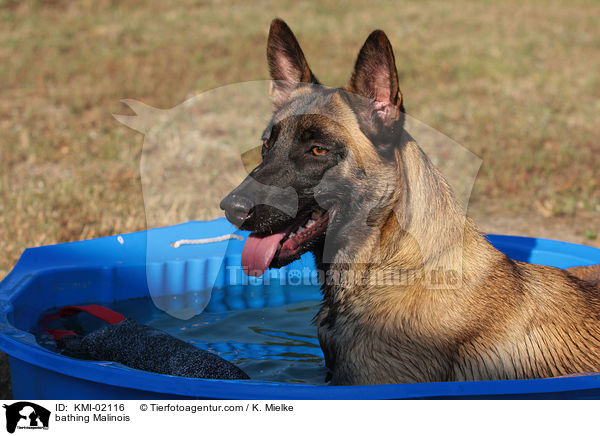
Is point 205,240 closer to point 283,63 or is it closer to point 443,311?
point 283,63

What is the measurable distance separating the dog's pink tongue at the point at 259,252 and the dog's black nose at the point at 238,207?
8.7 inches

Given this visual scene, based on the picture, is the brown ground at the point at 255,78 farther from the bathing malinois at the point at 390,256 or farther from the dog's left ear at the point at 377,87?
the dog's left ear at the point at 377,87

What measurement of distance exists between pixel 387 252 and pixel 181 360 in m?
1.19

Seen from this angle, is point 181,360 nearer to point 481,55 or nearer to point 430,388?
point 430,388

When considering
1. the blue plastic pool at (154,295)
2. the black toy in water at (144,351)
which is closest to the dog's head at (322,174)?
the black toy in water at (144,351)

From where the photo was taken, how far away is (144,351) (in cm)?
376

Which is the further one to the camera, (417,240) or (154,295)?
(154,295)

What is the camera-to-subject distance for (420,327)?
10.7 ft

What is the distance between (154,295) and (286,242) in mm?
2108

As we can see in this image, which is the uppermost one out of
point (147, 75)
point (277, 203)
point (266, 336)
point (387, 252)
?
point (147, 75)

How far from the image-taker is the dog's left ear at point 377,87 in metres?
3.11

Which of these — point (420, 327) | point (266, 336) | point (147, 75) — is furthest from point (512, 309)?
point (147, 75)
